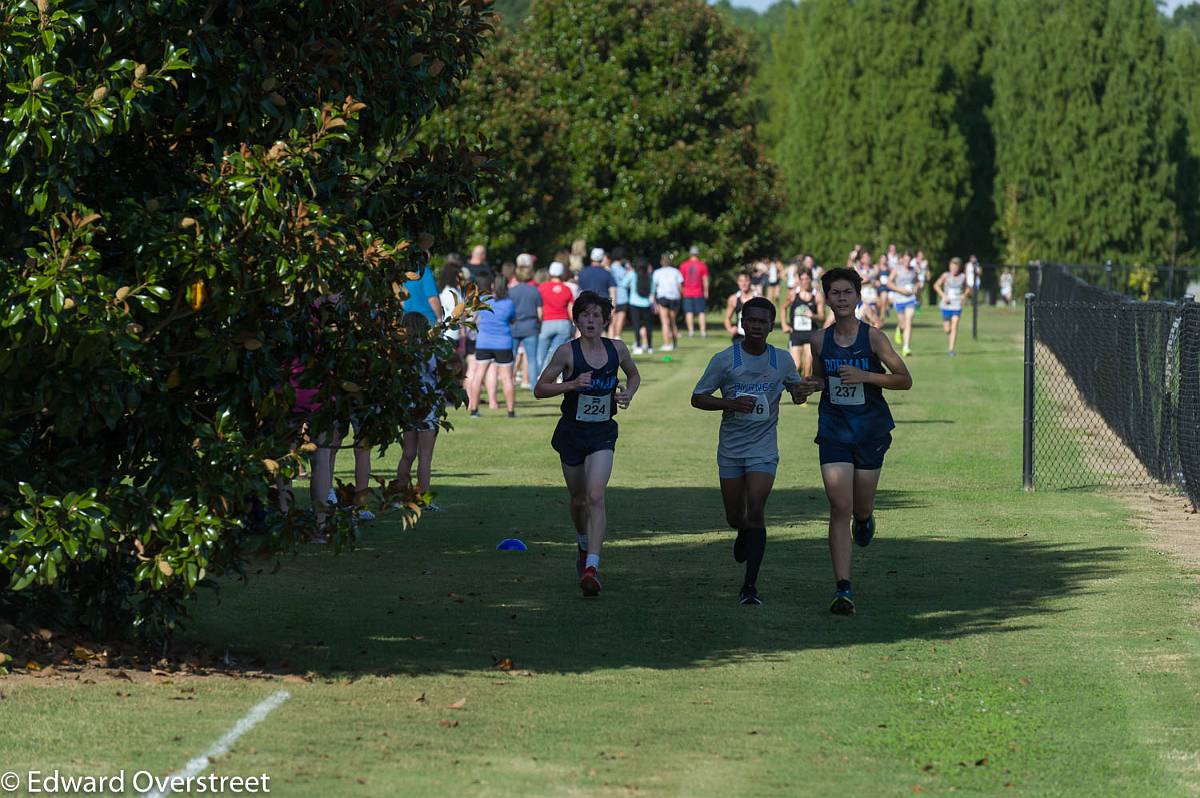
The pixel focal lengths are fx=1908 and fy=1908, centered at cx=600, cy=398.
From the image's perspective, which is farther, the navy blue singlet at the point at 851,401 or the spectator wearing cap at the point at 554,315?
the spectator wearing cap at the point at 554,315

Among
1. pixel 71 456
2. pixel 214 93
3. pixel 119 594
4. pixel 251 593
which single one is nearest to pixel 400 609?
pixel 251 593

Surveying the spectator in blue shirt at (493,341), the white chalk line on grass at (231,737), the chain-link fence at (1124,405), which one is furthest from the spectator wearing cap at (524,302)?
the white chalk line on grass at (231,737)

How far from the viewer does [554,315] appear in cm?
2569

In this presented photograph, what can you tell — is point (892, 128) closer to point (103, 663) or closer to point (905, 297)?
point (905, 297)

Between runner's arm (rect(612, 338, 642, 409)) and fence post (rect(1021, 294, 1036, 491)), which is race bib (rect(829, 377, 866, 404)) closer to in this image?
runner's arm (rect(612, 338, 642, 409))

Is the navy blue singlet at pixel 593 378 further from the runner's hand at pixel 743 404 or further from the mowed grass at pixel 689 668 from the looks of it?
the mowed grass at pixel 689 668

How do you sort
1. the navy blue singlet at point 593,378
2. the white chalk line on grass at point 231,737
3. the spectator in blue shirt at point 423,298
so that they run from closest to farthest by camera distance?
the white chalk line on grass at point 231,737 < the navy blue singlet at point 593,378 < the spectator in blue shirt at point 423,298

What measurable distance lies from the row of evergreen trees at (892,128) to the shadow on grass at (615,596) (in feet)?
107

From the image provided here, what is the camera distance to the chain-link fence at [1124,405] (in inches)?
629

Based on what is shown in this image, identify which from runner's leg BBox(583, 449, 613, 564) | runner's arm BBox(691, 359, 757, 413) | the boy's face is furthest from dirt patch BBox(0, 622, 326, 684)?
the boy's face

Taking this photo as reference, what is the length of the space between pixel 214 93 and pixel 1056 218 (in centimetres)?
6200

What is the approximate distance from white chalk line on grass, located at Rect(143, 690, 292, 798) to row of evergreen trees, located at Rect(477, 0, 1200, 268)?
3823 cm

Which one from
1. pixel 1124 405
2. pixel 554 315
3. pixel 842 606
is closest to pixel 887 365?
pixel 842 606

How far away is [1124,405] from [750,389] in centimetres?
1010
